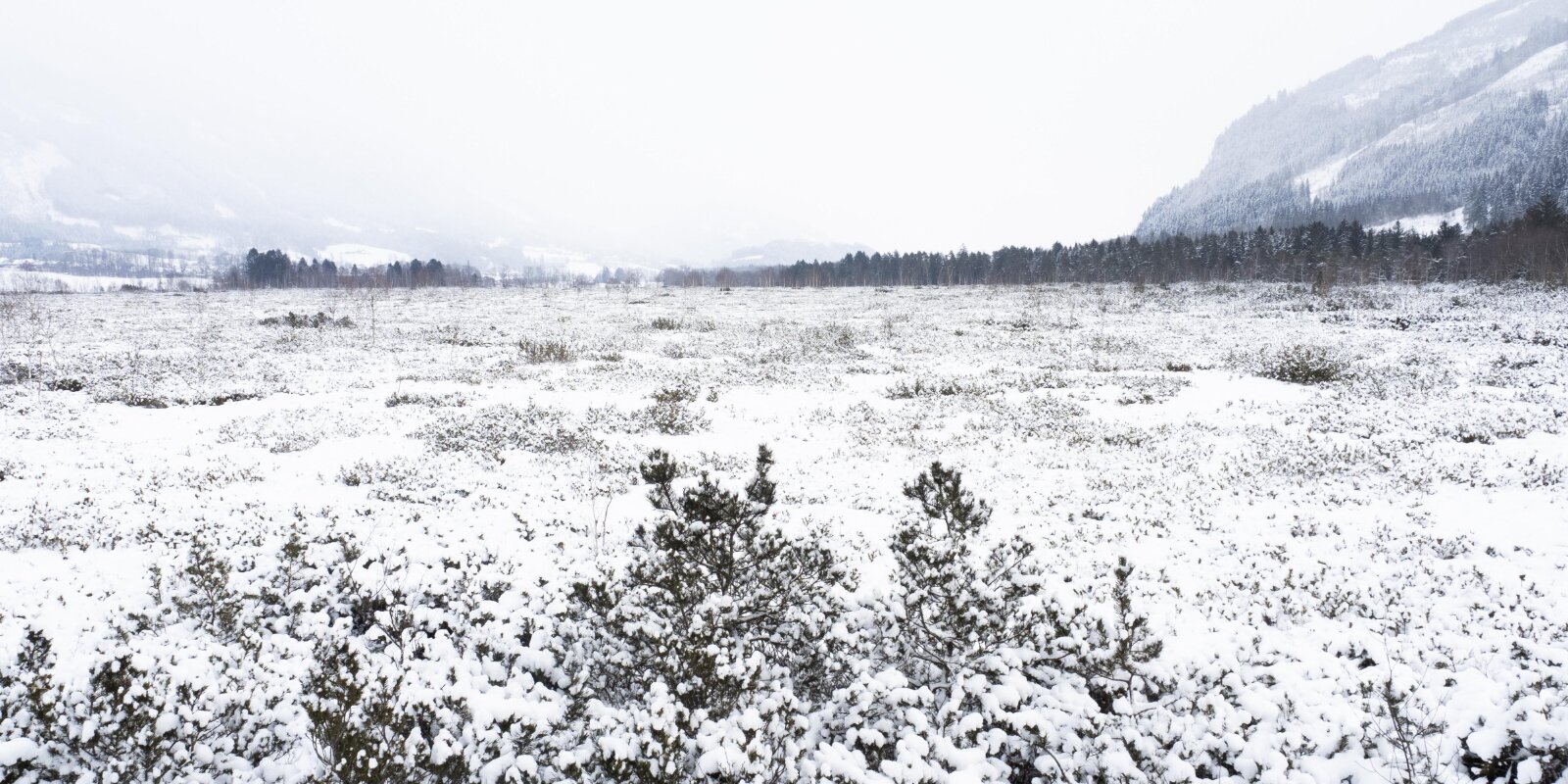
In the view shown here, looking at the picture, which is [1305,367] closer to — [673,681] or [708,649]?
[708,649]

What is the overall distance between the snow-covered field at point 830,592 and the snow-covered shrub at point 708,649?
0.23ft

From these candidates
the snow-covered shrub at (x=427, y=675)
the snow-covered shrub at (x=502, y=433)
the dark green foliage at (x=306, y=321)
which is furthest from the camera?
the dark green foliage at (x=306, y=321)

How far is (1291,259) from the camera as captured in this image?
73.2 meters

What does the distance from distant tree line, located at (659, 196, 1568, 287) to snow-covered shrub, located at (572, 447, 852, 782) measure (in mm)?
65383

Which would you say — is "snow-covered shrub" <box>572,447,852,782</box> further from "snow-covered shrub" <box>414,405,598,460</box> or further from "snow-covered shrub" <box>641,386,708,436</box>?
"snow-covered shrub" <box>641,386,708,436</box>

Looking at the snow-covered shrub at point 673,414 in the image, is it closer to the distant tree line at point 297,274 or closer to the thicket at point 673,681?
the thicket at point 673,681

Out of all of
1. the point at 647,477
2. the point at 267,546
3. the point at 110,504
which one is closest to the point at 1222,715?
the point at 647,477

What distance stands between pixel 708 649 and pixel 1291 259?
91464mm

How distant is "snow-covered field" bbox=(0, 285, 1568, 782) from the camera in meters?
4.38

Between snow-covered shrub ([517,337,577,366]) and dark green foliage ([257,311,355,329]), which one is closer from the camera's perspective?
snow-covered shrub ([517,337,577,366])

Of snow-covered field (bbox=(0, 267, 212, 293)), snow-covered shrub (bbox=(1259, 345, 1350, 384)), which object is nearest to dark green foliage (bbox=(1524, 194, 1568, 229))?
snow-covered shrub (bbox=(1259, 345, 1350, 384))

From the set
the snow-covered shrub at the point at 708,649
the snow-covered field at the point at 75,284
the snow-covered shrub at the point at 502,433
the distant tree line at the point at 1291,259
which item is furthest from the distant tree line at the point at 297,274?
the snow-covered shrub at the point at 708,649

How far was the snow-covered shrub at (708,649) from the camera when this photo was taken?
13.9 feet

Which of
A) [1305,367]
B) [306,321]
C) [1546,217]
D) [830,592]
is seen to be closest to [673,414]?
[830,592]
